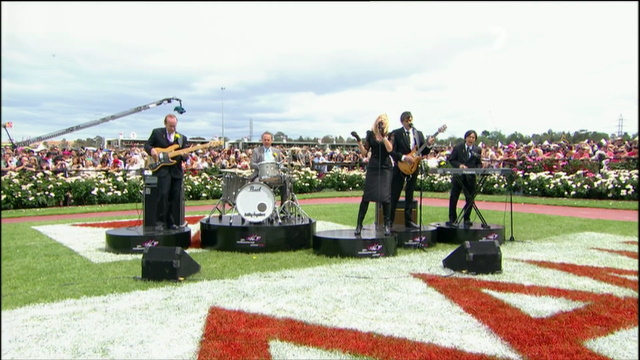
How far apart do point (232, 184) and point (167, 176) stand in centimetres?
135

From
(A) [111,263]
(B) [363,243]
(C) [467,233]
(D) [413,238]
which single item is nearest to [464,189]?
(C) [467,233]

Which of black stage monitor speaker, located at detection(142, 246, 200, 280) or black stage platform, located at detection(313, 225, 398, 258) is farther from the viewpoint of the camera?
black stage platform, located at detection(313, 225, 398, 258)

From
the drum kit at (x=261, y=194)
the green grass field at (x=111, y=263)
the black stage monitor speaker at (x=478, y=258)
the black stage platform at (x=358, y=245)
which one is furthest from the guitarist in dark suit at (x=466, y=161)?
the drum kit at (x=261, y=194)

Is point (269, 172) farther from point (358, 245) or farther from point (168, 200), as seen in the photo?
point (358, 245)

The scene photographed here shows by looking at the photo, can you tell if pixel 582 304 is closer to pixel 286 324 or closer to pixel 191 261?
pixel 286 324

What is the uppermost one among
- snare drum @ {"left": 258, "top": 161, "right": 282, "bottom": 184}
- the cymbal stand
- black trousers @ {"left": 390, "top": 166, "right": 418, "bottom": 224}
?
snare drum @ {"left": 258, "top": 161, "right": 282, "bottom": 184}

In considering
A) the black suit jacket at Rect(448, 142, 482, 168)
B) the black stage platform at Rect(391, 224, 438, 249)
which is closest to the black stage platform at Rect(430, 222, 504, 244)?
the black stage platform at Rect(391, 224, 438, 249)

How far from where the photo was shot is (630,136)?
2.69 ft

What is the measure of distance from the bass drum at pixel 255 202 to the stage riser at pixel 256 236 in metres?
0.20

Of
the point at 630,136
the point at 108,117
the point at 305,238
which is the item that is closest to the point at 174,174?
the point at 305,238

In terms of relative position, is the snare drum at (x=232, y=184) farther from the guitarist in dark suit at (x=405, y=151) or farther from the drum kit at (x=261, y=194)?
the guitarist in dark suit at (x=405, y=151)

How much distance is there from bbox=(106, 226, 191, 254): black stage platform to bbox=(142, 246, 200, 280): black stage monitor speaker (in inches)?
84.6

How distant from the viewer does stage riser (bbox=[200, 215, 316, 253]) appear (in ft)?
32.8

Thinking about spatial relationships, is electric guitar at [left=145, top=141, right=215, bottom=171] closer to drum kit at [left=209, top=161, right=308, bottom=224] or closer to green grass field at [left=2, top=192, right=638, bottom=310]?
drum kit at [left=209, top=161, right=308, bottom=224]
